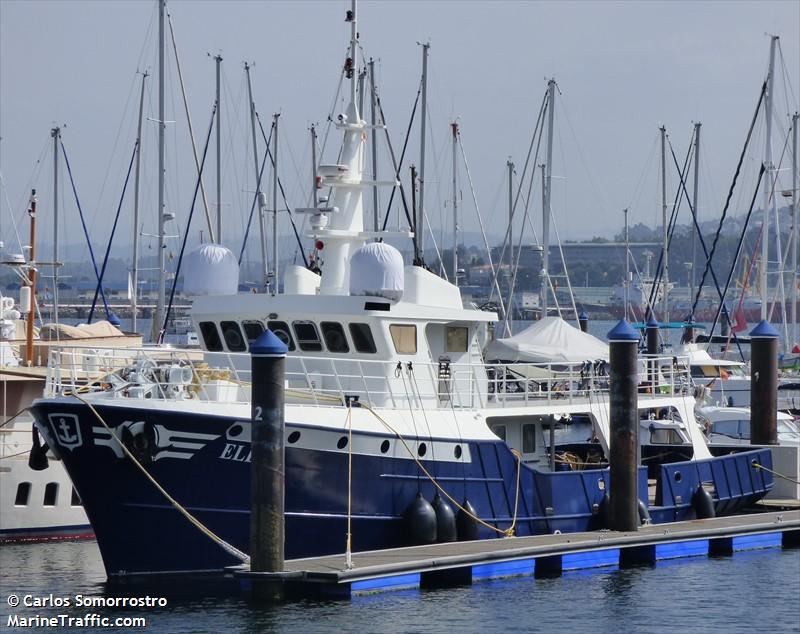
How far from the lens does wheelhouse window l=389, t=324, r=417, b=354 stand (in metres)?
24.2

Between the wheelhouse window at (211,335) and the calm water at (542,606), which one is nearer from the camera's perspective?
the calm water at (542,606)

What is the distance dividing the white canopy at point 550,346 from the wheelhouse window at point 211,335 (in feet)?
17.3

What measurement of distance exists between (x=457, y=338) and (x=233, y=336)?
3.73 metres

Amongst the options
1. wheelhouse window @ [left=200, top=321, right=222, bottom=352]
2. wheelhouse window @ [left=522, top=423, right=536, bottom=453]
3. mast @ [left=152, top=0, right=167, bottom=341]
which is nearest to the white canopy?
wheelhouse window @ [left=522, top=423, right=536, bottom=453]

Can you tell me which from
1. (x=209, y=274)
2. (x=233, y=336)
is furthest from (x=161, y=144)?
(x=233, y=336)

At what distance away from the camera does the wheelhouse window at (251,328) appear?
24.5 m

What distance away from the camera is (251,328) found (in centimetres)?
2458

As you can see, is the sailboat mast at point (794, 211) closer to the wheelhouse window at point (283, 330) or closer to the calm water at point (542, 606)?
the calm water at point (542, 606)

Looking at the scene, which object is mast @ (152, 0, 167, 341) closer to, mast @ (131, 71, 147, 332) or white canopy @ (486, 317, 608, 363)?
mast @ (131, 71, 147, 332)

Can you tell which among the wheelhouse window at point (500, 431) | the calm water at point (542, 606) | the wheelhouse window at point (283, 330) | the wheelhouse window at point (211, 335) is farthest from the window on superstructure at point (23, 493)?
the wheelhouse window at point (500, 431)

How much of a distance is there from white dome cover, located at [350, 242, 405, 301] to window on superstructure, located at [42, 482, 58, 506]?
10.7 m

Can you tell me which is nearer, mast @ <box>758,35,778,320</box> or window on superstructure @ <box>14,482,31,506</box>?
window on superstructure @ <box>14,482,31,506</box>

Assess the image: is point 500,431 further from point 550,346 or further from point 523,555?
point 550,346

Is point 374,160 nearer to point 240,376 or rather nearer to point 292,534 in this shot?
point 240,376
